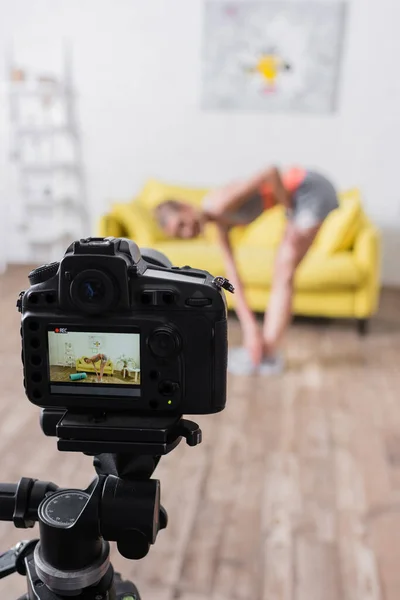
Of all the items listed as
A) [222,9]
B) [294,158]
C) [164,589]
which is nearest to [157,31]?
[222,9]

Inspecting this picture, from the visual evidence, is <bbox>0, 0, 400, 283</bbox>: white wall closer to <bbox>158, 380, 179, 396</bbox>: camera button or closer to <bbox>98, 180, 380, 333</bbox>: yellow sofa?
<bbox>98, 180, 380, 333</bbox>: yellow sofa

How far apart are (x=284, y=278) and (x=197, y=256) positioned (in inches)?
31.1

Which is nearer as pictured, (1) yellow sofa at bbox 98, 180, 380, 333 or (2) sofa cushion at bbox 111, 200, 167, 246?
(1) yellow sofa at bbox 98, 180, 380, 333

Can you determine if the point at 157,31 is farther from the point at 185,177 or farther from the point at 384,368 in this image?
the point at 384,368

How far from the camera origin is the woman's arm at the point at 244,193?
275 centimetres

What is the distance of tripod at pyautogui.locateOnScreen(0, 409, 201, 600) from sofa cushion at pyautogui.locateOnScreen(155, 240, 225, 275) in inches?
110

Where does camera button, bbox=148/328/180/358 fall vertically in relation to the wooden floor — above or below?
above

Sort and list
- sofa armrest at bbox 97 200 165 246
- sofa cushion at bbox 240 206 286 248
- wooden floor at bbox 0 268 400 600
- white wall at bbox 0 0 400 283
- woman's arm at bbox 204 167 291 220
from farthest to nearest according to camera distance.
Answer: white wall at bbox 0 0 400 283 → sofa cushion at bbox 240 206 286 248 → sofa armrest at bbox 97 200 165 246 → woman's arm at bbox 204 167 291 220 → wooden floor at bbox 0 268 400 600

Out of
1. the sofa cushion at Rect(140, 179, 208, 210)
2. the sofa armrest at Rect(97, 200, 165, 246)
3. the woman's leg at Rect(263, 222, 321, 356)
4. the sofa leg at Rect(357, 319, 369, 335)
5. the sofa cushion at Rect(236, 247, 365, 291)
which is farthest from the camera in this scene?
the sofa cushion at Rect(140, 179, 208, 210)

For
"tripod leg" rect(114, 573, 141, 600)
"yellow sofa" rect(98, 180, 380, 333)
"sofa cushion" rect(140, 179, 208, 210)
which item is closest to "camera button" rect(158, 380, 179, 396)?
"tripod leg" rect(114, 573, 141, 600)

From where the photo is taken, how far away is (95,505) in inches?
26.8

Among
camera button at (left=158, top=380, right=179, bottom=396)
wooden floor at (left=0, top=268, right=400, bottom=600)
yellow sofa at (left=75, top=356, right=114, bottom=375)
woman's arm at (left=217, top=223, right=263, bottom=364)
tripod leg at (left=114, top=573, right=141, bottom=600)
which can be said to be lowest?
wooden floor at (left=0, top=268, right=400, bottom=600)

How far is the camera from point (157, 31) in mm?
4469

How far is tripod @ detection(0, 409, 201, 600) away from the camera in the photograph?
66 centimetres
